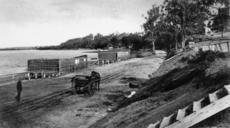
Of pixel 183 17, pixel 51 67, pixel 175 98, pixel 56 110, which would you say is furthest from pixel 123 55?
pixel 175 98

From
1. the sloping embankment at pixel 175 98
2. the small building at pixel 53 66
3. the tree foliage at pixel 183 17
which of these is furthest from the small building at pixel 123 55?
the sloping embankment at pixel 175 98

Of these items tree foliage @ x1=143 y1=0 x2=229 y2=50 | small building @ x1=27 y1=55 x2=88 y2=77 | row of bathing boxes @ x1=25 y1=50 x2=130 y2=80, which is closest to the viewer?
row of bathing boxes @ x1=25 y1=50 x2=130 y2=80

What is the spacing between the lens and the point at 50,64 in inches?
1641

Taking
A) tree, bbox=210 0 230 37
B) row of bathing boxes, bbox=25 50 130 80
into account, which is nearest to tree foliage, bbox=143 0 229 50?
tree, bbox=210 0 230 37

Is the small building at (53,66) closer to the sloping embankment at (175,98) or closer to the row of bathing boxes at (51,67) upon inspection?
the row of bathing boxes at (51,67)

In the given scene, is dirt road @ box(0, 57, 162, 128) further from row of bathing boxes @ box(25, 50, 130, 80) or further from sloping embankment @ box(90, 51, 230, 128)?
row of bathing boxes @ box(25, 50, 130, 80)

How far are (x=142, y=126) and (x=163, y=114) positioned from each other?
776 mm

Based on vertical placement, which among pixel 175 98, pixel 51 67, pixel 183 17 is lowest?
pixel 51 67

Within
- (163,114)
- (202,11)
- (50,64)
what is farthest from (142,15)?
(163,114)

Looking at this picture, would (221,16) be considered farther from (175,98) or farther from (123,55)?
(175,98)

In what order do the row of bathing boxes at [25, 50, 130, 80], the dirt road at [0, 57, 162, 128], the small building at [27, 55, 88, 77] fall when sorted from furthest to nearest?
the small building at [27, 55, 88, 77] < the row of bathing boxes at [25, 50, 130, 80] < the dirt road at [0, 57, 162, 128]

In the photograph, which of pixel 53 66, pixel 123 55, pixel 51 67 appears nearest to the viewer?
pixel 53 66

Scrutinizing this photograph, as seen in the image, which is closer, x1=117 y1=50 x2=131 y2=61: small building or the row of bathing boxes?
the row of bathing boxes

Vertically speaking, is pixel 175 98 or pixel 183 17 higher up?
pixel 183 17
